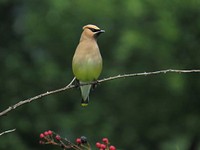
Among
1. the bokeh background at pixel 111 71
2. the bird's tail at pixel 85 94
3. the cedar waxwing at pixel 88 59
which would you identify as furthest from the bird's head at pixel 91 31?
the bokeh background at pixel 111 71

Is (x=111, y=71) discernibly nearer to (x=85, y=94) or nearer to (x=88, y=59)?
(x=85, y=94)

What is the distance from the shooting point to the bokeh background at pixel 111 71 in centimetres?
2227

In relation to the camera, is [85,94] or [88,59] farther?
[85,94]

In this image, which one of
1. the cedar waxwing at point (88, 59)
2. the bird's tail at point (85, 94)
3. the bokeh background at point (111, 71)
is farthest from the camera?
the bokeh background at point (111, 71)

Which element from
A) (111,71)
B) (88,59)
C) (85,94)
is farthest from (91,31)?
(111,71)

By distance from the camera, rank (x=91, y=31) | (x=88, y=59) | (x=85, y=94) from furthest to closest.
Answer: (x=85, y=94)
(x=88, y=59)
(x=91, y=31)

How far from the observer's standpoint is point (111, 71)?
2406 centimetres

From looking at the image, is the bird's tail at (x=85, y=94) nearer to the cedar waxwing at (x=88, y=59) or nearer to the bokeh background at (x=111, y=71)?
the cedar waxwing at (x=88, y=59)

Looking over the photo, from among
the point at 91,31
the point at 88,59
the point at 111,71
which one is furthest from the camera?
the point at 111,71

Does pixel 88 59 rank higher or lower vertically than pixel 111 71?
lower

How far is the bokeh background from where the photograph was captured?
73.0 ft

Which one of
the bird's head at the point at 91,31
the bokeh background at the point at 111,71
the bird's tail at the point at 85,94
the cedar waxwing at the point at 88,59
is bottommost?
the bird's tail at the point at 85,94

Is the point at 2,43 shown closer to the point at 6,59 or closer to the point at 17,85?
the point at 6,59

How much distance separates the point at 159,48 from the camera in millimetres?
23016
